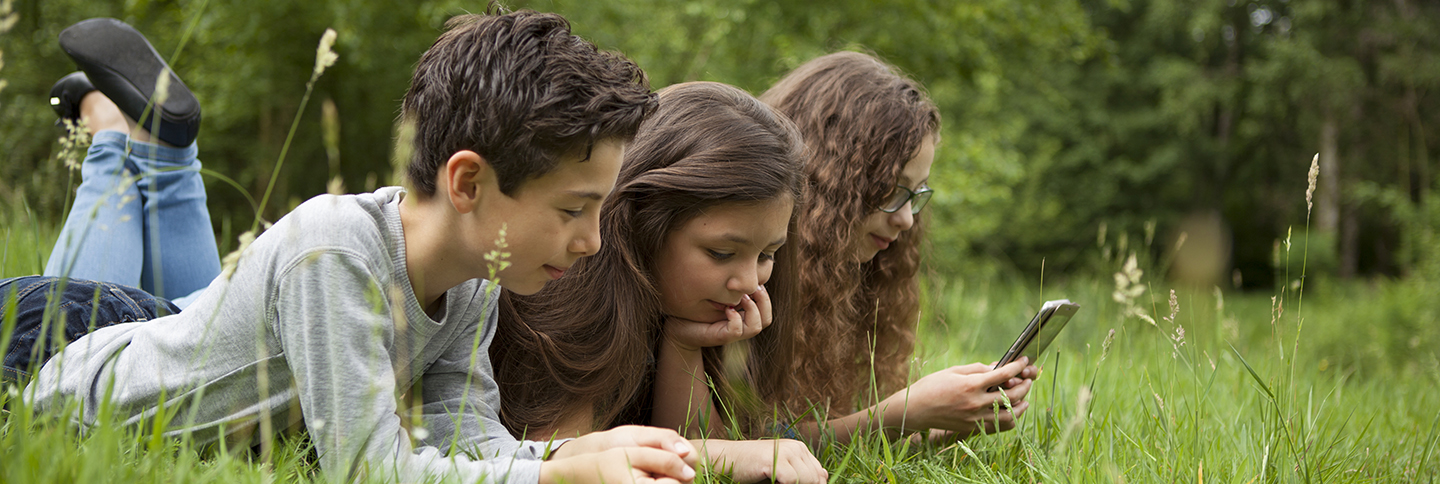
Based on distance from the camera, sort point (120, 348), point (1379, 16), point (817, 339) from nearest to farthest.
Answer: point (120, 348)
point (817, 339)
point (1379, 16)

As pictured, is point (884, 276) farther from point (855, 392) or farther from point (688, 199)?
point (688, 199)

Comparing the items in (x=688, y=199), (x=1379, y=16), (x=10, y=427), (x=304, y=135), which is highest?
(x=1379, y=16)

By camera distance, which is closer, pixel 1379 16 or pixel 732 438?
pixel 732 438

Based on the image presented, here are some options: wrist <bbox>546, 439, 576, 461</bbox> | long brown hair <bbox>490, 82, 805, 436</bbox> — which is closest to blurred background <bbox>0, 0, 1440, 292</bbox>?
long brown hair <bbox>490, 82, 805, 436</bbox>

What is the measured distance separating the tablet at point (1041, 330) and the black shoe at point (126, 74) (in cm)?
219

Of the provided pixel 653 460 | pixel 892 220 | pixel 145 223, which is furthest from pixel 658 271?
pixel 145 223

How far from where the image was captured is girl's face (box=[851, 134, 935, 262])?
2635 mm

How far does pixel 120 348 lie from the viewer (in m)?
1.70

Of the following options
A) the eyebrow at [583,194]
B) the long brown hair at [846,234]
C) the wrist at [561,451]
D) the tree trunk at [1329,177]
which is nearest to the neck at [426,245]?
the eyebrow at [583,194]

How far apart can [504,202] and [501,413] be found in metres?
0.70

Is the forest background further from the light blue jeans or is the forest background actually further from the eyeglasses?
the eyeglasses

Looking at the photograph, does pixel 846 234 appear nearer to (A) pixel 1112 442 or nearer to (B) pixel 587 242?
(A) pixel 1112 442

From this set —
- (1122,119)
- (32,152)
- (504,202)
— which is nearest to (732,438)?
(504,202)

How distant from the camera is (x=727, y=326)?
200 centimetres
